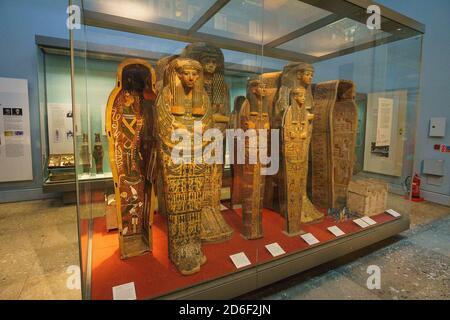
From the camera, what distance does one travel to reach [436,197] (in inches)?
189

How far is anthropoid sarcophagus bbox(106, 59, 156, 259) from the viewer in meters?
1.98

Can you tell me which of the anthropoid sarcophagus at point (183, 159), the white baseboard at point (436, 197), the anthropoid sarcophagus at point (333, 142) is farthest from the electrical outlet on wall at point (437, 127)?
Answer: the anthropoid sarcophagus at point (183, 159)

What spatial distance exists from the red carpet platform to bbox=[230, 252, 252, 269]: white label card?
0.12 feet

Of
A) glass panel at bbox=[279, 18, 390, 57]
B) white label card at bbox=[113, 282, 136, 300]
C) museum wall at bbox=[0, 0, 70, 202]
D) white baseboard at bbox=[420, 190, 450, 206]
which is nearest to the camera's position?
white label card at bbox=[113, 282, 136, 300]

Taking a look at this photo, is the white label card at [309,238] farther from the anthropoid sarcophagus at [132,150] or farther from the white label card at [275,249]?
the anthropoid sarcophagus at [132,150]

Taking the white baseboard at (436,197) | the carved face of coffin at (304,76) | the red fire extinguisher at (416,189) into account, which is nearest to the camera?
the carved face of coffin at (304,76)

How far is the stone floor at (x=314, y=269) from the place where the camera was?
2.18 metres

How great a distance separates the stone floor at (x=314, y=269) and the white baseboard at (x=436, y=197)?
1282mm

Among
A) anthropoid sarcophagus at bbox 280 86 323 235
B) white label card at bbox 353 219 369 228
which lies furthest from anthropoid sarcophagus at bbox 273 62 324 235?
white label card at bbox 353 219 369 228

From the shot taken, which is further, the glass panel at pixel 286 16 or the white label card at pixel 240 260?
the glass panel at pixel 286 16

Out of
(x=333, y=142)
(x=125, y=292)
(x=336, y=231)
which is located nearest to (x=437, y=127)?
(x=333, y=142)

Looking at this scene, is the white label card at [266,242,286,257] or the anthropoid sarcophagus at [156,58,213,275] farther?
the white label card at [266,242,286,257]

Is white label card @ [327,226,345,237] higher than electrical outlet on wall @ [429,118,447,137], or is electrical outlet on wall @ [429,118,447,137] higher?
electrical outlet on wall @ [429,118,447,137]

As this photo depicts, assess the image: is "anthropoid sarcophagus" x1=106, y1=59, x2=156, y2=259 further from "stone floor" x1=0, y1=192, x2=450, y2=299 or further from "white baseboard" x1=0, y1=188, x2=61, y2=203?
"white baseboard" x1=0, y1=188, x2=61, y2=203
